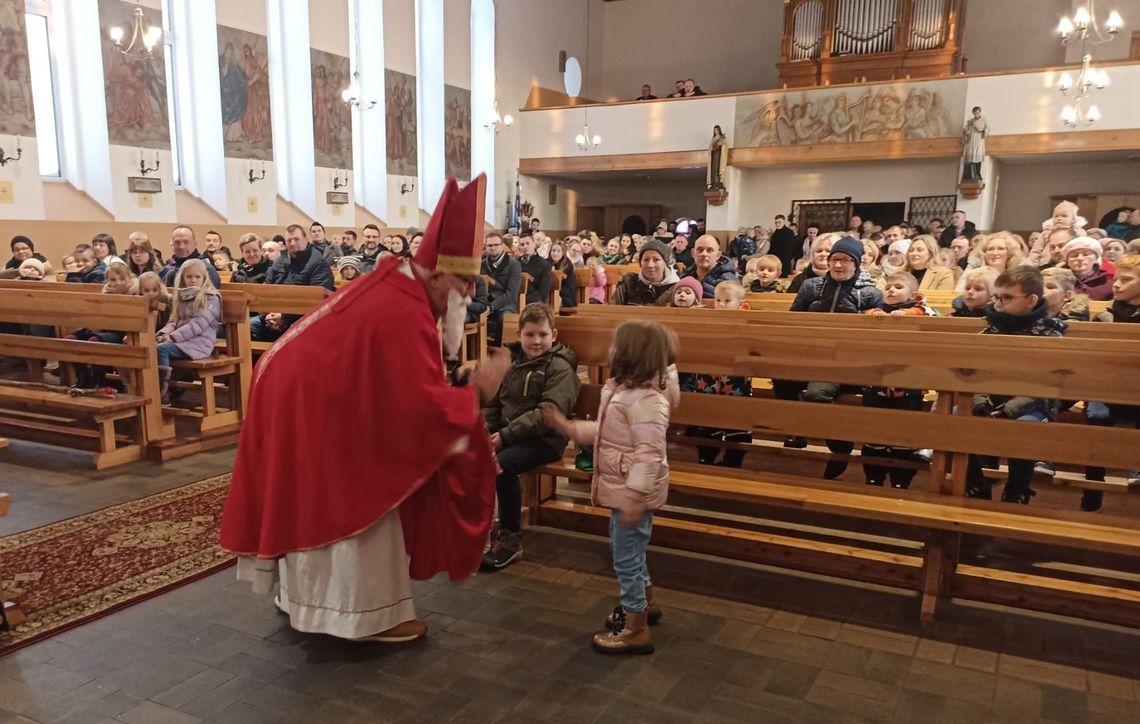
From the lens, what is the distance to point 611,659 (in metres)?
2.80

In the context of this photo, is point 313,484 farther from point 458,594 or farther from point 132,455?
point 132,455

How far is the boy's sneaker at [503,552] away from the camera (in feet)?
11.6

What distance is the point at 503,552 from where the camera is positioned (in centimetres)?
357

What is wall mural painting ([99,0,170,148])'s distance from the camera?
1112 cm

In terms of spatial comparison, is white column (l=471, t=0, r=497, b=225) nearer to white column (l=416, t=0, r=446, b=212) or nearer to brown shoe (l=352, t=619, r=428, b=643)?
white column (l=416, t=0, r=446, b=212)

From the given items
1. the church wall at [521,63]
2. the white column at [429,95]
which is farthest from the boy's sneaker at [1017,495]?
the church wall at [521,63]

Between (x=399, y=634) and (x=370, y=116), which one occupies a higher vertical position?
(x=370, y=116)

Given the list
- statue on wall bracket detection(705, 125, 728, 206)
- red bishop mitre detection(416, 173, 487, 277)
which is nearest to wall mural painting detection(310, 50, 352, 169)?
statue on wall bracket detection(705, 125, 728, 206)

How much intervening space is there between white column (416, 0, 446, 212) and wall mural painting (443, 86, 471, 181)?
0.50 ft

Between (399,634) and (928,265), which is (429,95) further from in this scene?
(399,634)

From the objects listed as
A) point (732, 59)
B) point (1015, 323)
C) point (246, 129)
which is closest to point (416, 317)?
point (1015, 323)

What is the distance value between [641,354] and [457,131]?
16962 mm

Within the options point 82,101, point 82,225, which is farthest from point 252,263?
point 82,101

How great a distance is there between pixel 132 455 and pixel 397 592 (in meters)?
3.19
